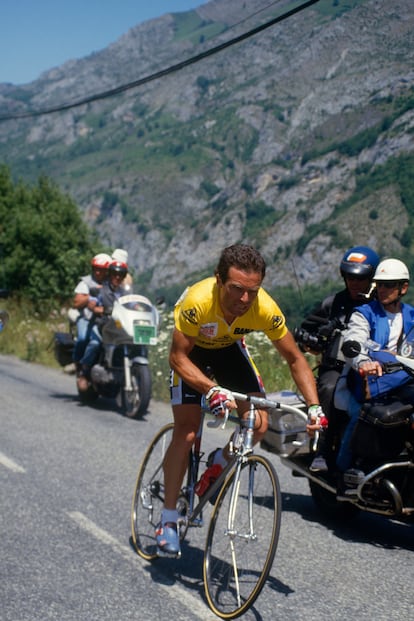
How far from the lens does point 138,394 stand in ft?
34.2

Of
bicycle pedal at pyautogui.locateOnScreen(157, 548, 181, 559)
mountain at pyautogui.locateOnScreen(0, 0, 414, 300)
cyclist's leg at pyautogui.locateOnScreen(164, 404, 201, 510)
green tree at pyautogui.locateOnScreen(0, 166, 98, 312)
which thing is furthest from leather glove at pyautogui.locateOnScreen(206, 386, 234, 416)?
green tree at pyautogui.locateOnScreen(0, 166, 98, 312)

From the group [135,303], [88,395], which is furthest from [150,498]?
[88,395]

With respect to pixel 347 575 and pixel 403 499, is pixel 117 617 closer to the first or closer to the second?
pixel 347 575

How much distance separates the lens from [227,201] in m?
162

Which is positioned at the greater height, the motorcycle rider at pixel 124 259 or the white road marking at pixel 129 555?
the motorcycle rider at pixel 124 259

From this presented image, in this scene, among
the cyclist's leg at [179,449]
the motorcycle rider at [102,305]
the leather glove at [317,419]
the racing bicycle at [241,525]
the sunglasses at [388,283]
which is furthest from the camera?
the motorcycle rider at [102,305]

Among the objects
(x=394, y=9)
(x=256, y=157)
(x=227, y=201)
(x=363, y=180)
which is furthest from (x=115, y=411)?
(x=256, y=157)

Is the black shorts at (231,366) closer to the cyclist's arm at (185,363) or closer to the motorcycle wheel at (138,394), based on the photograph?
the cyclist's arm at (185,363)

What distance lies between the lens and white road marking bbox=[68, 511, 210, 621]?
431cm

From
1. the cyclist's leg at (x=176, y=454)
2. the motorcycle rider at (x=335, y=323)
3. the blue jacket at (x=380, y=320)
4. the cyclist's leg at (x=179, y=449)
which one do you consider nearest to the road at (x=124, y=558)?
the cyclist's leg at (x=176, y=454)

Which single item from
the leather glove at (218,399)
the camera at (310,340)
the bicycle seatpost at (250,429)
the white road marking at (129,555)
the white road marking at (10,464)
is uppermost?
the leather glove at (218,399)

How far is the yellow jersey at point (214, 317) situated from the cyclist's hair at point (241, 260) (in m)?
0.21

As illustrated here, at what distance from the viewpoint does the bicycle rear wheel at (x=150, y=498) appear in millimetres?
5204

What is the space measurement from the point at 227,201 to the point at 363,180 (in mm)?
112041
